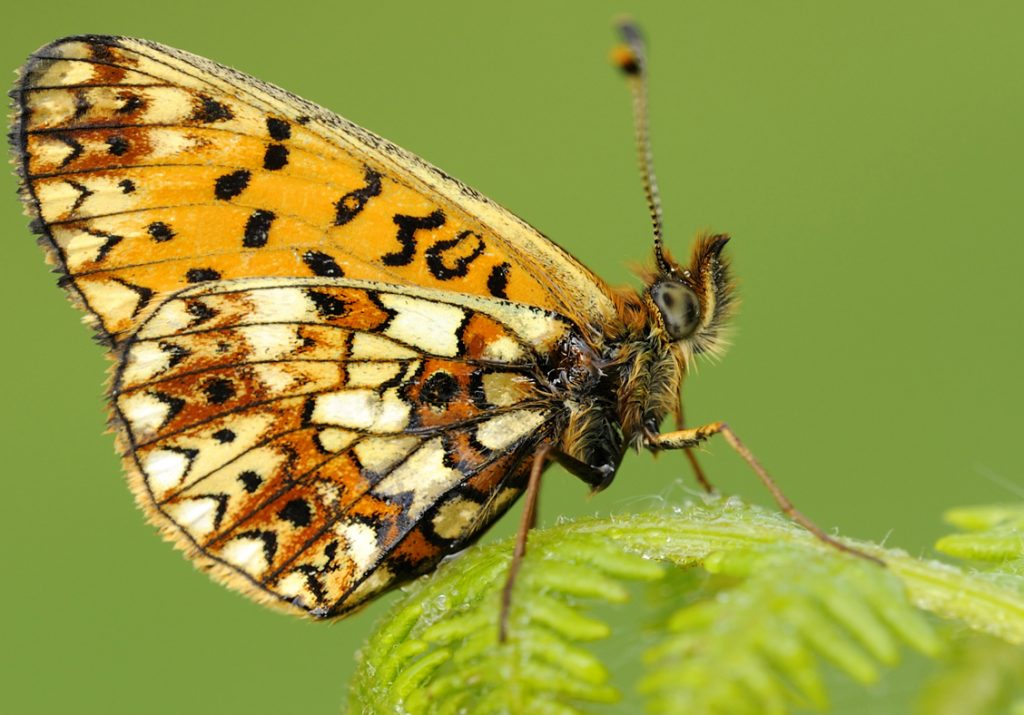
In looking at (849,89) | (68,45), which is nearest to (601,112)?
(849,89)

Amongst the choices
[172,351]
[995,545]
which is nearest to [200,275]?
[172,351]

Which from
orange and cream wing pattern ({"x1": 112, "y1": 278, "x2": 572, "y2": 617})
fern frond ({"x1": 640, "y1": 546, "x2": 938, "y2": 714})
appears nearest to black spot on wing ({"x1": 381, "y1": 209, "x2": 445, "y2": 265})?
orange and cream wing pattern ({"x1": 112, "y1": 278, "x2": 572, "y2": 617})

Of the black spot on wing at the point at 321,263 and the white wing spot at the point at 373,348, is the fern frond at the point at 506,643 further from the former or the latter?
the black spot on wing at the point at 321,263

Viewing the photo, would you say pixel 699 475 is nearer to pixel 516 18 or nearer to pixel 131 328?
pixel 131 328

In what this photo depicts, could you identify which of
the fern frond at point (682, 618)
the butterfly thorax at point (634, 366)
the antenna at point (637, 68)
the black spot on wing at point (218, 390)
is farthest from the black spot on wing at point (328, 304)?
the antenna at point (637, 68)

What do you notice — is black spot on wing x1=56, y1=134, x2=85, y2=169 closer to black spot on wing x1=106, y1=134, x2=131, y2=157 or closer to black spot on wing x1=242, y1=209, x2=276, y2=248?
black spot on wing x1=106, y1=134, x2=131, y2=157
